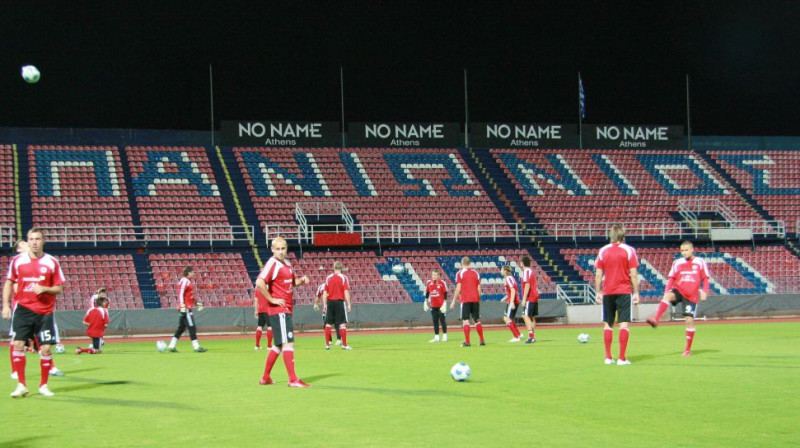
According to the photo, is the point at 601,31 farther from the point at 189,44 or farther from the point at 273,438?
the point at 273,438

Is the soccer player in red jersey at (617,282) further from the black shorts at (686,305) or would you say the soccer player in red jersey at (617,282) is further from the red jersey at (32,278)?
the red jersey at (32,278)

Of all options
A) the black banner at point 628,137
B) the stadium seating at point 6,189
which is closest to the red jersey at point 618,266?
the stadium seating at point 6,189

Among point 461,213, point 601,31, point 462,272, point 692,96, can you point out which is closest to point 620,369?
point 462,272

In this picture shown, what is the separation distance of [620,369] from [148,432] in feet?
27.0

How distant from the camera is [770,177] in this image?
54031 millimetres

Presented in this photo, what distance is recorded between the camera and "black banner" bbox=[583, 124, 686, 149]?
55781mm

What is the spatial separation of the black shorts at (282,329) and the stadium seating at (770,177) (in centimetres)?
4287

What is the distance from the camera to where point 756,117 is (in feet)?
197

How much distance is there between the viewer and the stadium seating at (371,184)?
46.7 metres

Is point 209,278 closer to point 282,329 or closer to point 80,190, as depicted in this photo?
point 80,190

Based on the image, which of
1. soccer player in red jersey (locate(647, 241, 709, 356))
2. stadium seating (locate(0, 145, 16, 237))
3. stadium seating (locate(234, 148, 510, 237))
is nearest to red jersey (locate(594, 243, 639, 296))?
soccer player in red jersey (locate(647, 241, 709, 356))

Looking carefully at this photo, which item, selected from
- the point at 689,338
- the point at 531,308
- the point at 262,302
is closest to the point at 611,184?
the point at 531,308

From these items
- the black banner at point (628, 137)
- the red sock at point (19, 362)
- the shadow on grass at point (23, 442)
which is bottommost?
the shadow on grass at point (23, 442)

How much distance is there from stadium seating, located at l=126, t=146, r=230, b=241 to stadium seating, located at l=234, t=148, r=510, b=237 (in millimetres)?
2186
